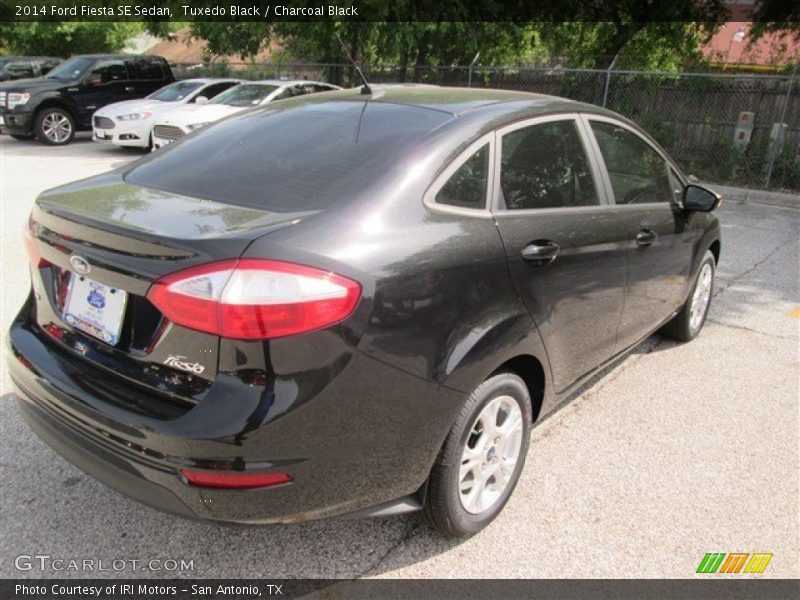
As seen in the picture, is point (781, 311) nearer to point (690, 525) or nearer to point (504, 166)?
point (690, 525)

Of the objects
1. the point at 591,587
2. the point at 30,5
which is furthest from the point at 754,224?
the point at 30,5

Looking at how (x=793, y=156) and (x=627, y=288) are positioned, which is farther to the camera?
(x=793, y=156)

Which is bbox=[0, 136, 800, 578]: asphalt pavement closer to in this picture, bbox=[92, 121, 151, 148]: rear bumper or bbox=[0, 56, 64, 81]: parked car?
bbox=[92, 121, 151, 148]: rear bumper

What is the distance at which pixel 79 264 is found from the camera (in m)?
2.15

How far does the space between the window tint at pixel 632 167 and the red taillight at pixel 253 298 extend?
75.7 inches

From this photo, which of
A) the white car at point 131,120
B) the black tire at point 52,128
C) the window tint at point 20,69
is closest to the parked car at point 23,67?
the window tint at point 20,69

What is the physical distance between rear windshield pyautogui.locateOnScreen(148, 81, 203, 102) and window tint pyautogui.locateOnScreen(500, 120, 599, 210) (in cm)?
1180

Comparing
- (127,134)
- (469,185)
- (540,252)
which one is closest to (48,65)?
(127,134)

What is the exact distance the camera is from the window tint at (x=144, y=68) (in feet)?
50.3

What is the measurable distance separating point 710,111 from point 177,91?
421 inches

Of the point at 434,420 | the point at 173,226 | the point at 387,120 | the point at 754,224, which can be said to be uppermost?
the point at 387,120

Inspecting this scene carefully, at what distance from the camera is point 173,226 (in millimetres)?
2029

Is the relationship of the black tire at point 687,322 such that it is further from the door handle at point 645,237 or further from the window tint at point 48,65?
the window tint at point 48,65

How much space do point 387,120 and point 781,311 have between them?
422 cm
